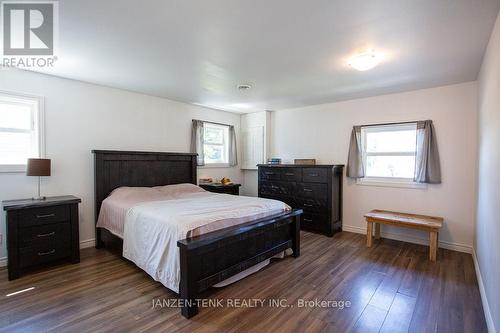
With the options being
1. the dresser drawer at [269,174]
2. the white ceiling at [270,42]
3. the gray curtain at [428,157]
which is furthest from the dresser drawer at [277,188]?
the gray curtain at [428,157]

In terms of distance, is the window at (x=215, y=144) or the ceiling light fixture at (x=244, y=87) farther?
the window at (x=215, y=144)

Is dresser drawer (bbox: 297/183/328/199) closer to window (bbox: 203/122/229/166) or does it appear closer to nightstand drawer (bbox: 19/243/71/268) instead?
window (bbox: 203/122/229/166)

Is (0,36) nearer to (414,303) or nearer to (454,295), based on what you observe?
(414,303)

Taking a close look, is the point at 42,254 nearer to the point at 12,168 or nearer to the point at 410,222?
the point at 12,168

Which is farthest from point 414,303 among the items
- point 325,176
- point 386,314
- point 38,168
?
point 38,168

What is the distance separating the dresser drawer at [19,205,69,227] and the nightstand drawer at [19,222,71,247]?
0.18 feet

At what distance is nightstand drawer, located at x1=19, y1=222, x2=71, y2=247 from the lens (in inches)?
108

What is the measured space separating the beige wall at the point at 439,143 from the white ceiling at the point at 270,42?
14.4 inches

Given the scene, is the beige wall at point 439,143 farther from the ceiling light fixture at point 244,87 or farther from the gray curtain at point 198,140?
the gray curtain at point 198,140

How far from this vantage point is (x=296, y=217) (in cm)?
337

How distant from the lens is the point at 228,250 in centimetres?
253

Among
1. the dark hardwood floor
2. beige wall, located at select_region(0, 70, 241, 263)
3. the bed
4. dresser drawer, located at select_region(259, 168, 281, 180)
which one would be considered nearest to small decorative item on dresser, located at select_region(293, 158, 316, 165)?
dresser drawer, located at select_region(259, 168, 281, 180)

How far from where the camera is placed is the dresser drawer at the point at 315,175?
434 centimetres

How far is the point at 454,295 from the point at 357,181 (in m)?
2.34
